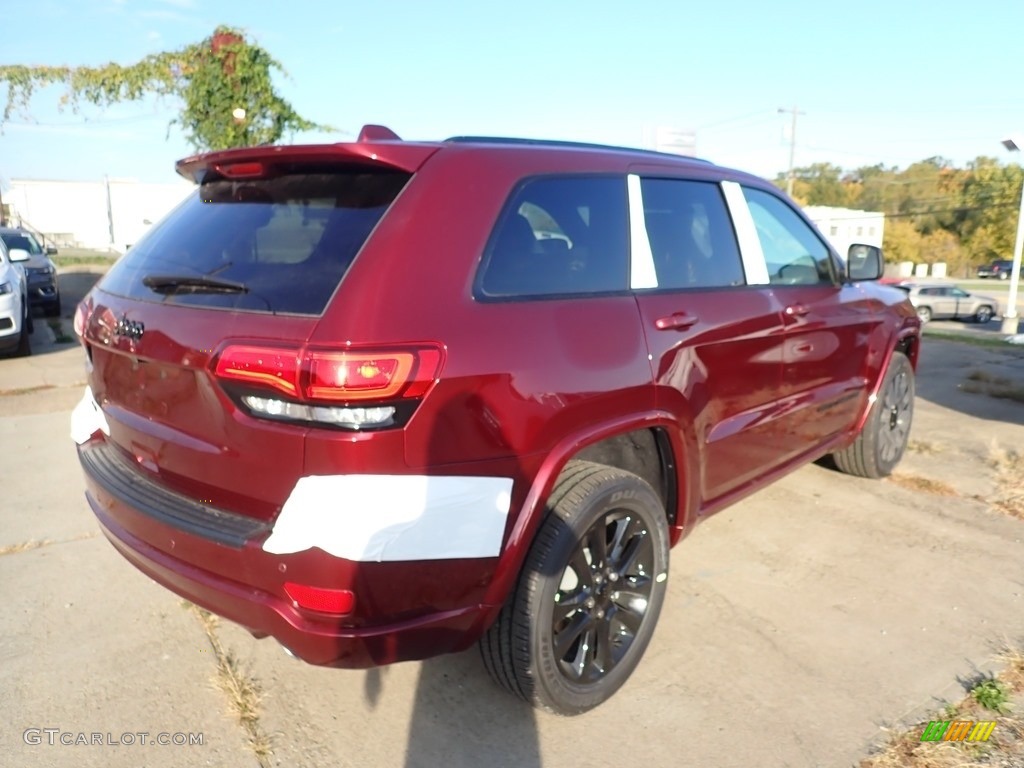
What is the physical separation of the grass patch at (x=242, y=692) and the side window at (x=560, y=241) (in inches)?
60.7

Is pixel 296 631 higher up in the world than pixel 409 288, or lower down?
lower down

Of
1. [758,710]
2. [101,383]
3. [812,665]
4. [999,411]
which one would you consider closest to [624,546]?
[758,710]

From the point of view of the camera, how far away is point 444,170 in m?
2.32

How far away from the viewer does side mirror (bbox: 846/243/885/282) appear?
4.37 metres

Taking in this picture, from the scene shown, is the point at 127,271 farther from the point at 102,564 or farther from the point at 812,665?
the point at 812,665

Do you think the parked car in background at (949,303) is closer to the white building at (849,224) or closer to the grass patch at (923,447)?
the white building at (849,224)

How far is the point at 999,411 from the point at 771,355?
13.9 ft

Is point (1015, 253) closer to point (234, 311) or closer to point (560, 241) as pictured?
point (560, 241)

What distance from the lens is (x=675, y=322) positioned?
9.35 feet

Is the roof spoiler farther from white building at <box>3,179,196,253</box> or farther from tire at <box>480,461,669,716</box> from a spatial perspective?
white building at <box>3,179,196,253</box>

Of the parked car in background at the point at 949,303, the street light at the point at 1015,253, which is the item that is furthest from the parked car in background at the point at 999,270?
the street light at the point at 1015,253

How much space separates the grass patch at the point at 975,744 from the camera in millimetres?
2393

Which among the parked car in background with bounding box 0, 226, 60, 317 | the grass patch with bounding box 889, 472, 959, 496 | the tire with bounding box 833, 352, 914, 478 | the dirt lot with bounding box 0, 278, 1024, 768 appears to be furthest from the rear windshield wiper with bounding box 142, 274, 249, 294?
the parked car in background with bounding box 0, 226, 60, 317

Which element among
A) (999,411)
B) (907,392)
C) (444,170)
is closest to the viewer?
(444,170)
